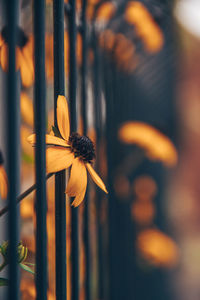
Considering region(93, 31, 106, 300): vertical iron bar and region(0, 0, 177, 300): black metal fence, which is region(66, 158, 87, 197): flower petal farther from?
region(93, 31, 106, 300): vertical iron bar

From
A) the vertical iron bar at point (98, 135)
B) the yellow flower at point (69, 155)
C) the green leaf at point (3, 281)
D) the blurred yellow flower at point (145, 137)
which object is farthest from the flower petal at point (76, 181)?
the blurred yellow flower at point (145, 137)

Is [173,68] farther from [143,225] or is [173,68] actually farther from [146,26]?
[143,225]

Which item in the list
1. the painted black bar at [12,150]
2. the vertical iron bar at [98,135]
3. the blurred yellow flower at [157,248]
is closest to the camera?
the painted black bar at [12,150]

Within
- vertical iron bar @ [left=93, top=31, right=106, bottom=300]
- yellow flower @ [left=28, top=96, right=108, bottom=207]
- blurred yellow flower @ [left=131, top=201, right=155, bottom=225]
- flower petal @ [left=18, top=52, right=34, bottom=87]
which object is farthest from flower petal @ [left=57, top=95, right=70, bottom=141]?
blurred yellow flower @ [left=131, top=201, right=155, bottom=225]

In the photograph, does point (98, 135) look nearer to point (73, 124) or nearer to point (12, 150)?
point (73, 124)

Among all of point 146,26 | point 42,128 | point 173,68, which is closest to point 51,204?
point 42,128

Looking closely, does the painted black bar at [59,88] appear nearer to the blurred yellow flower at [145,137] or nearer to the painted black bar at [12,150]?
the painted black bar at [12,150]

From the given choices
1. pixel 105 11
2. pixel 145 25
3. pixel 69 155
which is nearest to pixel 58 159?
pixel 69 155

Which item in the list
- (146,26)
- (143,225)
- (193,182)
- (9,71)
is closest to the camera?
(9,71)
